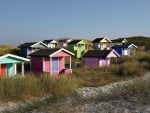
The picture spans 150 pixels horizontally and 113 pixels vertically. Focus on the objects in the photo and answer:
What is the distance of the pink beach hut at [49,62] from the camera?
27688 mm

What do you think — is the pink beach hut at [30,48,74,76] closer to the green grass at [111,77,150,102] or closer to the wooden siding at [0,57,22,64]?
the wooden siding at [0,57,22,64]

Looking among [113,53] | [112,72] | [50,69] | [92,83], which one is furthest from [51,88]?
[113,53]

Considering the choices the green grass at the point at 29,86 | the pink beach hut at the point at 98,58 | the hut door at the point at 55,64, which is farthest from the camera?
the pink beach hut at the point at 98,58

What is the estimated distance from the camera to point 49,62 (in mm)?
27984

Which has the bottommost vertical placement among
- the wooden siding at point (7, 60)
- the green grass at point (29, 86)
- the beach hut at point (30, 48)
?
the green grass at point (29, 86)

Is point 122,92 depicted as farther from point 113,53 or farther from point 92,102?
point 113,53

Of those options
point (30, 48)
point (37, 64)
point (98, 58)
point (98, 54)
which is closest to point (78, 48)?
point (30, 48)

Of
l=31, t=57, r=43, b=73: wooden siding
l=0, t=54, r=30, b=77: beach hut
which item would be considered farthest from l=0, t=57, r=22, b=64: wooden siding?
l=31, t=57, r=43, b=73: wooden siding

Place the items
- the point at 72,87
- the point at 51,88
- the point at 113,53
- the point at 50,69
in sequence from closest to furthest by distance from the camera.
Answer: the point at 72,87
the point at 51,88
the point at 50,69
the point at 113,53

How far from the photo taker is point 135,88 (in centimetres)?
659

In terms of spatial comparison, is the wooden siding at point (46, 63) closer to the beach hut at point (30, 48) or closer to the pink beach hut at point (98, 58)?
the pink beach hut at point (98, 58)

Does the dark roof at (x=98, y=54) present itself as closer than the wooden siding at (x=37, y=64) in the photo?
No

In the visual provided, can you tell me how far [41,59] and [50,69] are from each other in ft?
4.35

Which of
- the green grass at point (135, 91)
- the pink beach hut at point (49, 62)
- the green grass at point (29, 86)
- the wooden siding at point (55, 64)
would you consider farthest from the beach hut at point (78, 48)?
the green grass at point (135, 91)
